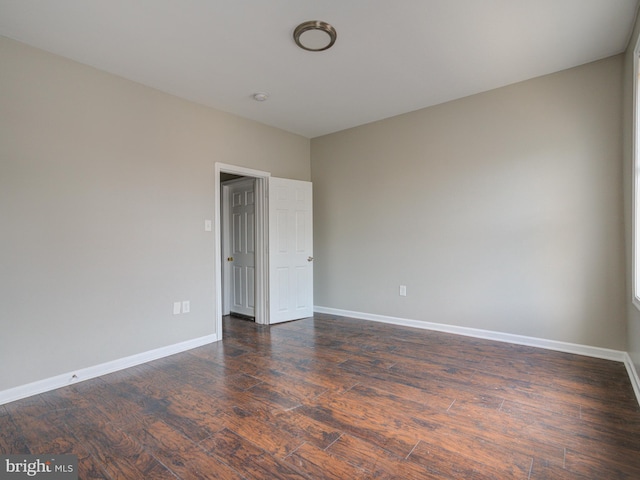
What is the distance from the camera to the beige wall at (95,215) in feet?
8.15

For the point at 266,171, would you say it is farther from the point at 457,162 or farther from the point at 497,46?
the point at 497,46

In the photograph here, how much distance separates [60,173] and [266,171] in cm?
232

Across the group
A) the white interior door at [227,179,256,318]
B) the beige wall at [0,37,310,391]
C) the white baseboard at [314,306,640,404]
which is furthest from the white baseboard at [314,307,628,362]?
the beige wall at [0,37,310,391]

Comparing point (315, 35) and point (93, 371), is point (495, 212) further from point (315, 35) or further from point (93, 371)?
point (93, 371)

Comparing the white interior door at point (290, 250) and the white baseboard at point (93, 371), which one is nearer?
the white baseboard at point (93, 371)

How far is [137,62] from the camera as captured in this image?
2871mm

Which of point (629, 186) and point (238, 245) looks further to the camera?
point (238, 245)

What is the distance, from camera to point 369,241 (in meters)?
4.64

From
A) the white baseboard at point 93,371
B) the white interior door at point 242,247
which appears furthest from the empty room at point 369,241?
the white interior door at point 242,247

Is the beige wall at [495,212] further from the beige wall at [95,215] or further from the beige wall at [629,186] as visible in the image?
the beige wall at [95,215]

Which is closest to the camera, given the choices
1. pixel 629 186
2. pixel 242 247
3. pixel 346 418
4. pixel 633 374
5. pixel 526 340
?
pixel 346 418

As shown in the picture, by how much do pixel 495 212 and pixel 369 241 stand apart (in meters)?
1.63

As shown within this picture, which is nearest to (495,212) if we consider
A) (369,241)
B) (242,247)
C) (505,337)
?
(505,337)

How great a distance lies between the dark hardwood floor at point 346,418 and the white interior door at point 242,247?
169 cm
